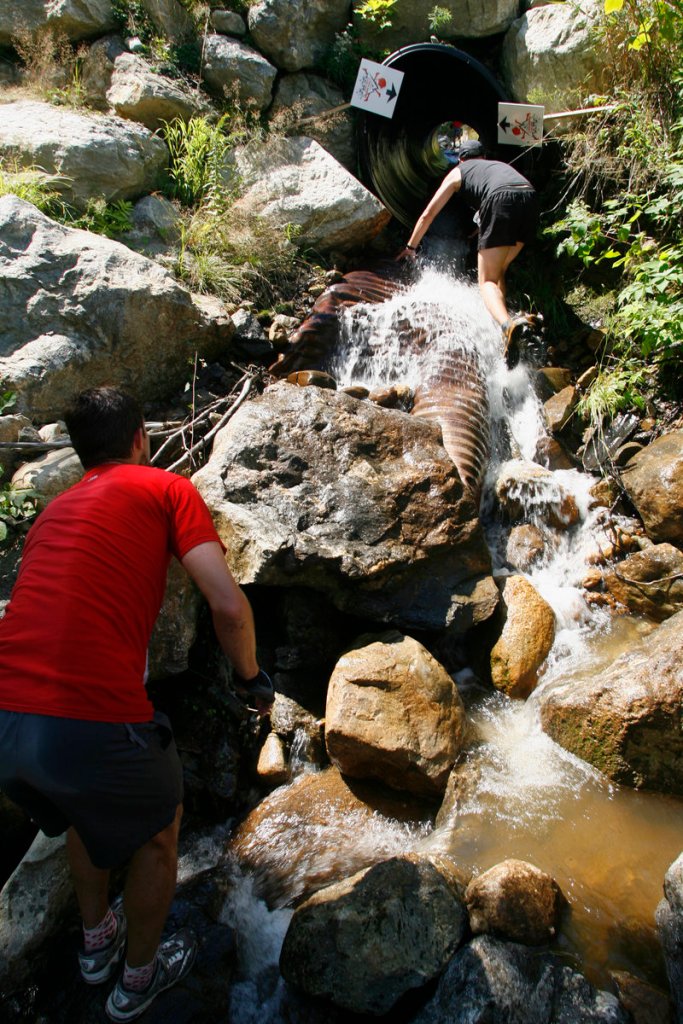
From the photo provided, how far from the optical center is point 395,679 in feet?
10.5

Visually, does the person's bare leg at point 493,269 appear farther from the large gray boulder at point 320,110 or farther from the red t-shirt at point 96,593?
the red t-shirt at point 96,593

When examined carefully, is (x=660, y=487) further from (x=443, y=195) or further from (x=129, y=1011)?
(x=129, y=1011)

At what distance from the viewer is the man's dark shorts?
1.77 metres

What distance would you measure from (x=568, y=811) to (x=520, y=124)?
20.7 feet

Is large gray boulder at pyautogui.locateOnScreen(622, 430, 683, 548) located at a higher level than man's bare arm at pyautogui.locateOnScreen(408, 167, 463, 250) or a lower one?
lower

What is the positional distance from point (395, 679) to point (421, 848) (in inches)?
31.2

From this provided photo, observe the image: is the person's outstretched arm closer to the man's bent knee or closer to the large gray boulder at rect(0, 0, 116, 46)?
the large gray boulder at rect(0, 0, 116, 46)

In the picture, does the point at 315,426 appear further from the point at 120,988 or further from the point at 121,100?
the point at 121,100

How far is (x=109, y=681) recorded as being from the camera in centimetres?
187

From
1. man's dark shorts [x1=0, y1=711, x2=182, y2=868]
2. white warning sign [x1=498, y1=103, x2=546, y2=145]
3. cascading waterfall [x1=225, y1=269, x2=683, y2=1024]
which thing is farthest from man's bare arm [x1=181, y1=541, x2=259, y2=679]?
white warning sign [x1=498, y1=103, x2=546, y2=145]

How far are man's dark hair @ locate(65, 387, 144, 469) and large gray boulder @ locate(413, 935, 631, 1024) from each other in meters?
2.38

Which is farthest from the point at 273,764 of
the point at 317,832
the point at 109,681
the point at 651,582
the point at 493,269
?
the point at 493,269

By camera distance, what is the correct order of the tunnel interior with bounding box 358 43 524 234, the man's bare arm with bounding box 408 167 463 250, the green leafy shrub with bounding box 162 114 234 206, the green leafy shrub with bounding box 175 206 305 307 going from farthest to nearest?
the tunnel interior with bounding box 358 43 524 234 → the green leafy shrub with bounding box 162 114 234 206 → the man's bare arm with bounding box 408 167 463 250 → the green leafy shrub with bounding box 175 206 305 307

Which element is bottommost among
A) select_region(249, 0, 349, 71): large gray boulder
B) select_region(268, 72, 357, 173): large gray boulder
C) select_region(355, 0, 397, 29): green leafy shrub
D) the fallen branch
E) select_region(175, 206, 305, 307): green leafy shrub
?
the fallen branch
